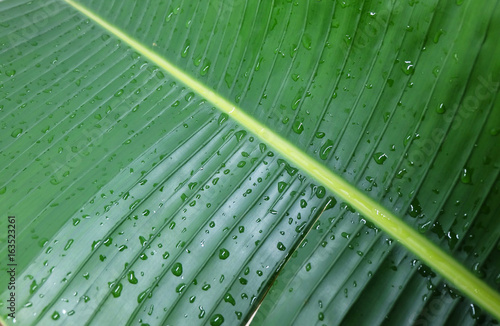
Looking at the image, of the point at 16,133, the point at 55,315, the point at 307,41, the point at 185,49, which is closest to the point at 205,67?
the point at 185,49

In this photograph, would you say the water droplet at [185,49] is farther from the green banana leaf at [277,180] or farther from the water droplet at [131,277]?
the water droplet at [131,277]

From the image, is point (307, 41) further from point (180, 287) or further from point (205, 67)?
point (180, 287)

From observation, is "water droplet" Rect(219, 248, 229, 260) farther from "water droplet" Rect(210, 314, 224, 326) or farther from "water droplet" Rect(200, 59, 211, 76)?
"water droplet" Rect(200, 59, 211, 76)

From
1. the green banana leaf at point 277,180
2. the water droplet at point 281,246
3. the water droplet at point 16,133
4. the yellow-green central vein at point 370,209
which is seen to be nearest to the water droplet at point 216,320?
the green banana leaf at point 277,180

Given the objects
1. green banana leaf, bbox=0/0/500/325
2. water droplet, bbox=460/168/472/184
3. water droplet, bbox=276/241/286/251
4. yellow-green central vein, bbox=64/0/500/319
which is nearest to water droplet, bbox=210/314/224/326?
green banana leaf, bbox=0/0/500/325

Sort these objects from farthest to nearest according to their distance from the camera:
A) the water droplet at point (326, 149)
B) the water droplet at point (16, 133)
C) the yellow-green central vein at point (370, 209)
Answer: the water droplet at point (16, 133)
the water droplet at point (326, 149)
the yellow-green central vein at point (370, 209)

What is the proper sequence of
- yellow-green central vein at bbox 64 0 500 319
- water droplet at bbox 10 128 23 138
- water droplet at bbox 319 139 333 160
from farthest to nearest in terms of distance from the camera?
water droplet at bbox 10 128 23 138, water droplet at bbox 319 139 333 160, yellow-green central vein at bbox 64 0 500 319

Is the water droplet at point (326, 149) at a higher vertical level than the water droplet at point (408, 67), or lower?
lower

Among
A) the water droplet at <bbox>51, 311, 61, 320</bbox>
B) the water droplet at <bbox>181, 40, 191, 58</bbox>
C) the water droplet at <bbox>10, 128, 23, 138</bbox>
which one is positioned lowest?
the water droplet at <bbox>51, 311, 61, 320</bbox>

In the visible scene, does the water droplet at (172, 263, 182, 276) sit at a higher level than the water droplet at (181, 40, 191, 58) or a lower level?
lower
